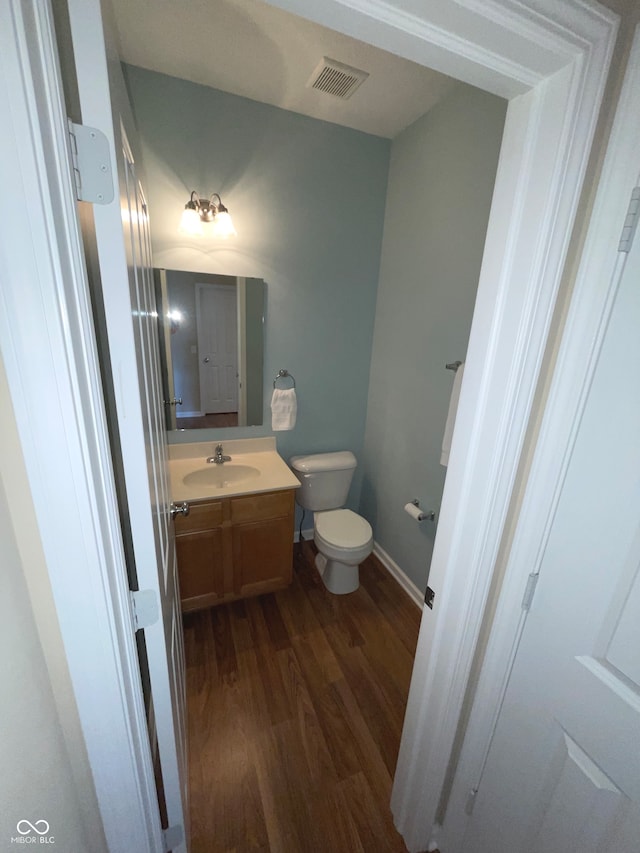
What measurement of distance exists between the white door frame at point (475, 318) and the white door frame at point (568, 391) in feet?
0.14

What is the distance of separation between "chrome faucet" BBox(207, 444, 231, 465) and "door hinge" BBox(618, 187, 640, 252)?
194 centimetres

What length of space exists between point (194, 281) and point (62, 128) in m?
1.54

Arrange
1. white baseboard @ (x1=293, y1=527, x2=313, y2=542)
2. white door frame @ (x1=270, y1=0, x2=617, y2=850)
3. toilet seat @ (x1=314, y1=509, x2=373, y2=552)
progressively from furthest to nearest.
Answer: white baseboard @ (x1=293, y1=527, x2=313, y2=542), toilet seat @ (x1=314, y1=509, x2=373, y2=552), white door frame @ (x1=270, y1=0, x2=617, y2=850)

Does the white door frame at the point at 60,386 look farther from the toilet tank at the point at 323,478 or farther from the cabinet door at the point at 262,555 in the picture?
the toilet tank at the point at 323,478

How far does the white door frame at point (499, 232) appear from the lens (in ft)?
1.81

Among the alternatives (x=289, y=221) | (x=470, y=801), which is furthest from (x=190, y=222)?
(x=470, y=801)

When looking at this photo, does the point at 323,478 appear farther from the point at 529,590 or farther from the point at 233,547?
the point at 529,590

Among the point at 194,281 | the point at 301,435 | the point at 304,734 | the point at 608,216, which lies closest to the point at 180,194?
the point at 194,281

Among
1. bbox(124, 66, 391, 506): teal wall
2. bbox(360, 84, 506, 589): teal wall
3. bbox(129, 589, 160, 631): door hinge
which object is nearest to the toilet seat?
bbox(360, 84, 506, 589): teal wall

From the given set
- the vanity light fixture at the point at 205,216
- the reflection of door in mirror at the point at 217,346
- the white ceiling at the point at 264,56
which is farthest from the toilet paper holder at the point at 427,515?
the white ceiling at the point at 264,56

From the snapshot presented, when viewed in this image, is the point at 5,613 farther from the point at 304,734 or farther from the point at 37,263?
the point at 304,734

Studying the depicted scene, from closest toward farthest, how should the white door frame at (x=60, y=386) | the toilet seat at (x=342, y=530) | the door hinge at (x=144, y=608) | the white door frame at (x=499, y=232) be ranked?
the white door frame at (x=60, y=386) → the white door frame at (x=499, y=232) → the door hinge at (x=144, y=608) → the toilet seat at (x=342, y=530)

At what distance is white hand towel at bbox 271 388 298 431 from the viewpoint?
2139 mm

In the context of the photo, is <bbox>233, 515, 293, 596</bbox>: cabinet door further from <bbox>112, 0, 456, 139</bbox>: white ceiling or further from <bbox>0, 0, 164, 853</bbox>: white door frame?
<bbox>112, 0, 456, 139</bbox>: white ceiling
